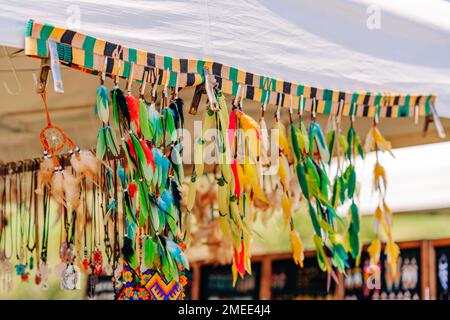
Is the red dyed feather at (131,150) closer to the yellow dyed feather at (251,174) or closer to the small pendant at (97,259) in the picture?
the yellow dyed feather at (251,174)

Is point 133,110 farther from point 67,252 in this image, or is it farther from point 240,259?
point 67,252

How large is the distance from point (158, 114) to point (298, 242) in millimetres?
602

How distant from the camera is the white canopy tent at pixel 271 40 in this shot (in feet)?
5.26

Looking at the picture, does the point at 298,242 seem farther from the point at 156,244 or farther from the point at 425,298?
the point at 425,298

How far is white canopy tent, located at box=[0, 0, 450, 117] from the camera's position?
1.58m

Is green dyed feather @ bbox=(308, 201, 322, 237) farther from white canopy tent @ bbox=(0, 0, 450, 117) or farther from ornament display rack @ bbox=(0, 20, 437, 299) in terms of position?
white canopy tent @ bbox=(0, 0, 450, 117)

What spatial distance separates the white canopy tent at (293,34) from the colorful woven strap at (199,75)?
0.02m

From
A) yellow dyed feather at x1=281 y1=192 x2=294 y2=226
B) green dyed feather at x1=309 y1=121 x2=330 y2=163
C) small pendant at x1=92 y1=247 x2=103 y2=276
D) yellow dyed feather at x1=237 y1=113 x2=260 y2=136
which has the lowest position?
small pendant at x1=92 y1=247 x2=103 y2=276

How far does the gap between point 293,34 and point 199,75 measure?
1.11 feet

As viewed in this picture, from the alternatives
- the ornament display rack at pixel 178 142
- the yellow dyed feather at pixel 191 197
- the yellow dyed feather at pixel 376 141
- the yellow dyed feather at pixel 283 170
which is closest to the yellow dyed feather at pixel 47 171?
the ornament display rack at pixel 178 142

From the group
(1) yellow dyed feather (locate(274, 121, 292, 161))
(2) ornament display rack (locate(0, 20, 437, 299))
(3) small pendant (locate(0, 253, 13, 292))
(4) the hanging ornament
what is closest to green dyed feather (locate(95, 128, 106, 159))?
(2) ornament display rack (locate(0, 20, 437, 299))

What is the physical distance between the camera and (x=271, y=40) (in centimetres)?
190

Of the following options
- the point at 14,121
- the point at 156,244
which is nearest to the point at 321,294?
the point at 14,121

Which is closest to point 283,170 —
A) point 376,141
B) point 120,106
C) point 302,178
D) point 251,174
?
point 302,178
